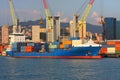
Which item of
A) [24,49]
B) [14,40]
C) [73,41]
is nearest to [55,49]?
[73,41]

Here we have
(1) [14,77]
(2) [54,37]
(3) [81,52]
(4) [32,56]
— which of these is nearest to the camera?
(1) [14,77]

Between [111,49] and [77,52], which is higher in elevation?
[111,49]

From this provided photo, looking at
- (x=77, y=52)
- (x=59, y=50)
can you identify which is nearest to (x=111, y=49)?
(x=59, y=50)

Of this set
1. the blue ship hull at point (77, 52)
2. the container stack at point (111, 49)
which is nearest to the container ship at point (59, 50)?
the blue ship hull at point (77, 52)

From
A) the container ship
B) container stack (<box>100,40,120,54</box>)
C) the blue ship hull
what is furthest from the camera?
container stack (<box>100,40,120,54</box>)

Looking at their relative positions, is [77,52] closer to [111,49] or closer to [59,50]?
[59,50]

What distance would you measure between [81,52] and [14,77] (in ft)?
192

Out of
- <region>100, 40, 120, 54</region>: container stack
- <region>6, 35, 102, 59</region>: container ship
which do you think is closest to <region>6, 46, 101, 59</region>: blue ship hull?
<region>6, 35, 102, 59</region>: container ship

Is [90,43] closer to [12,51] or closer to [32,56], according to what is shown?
[32,56]

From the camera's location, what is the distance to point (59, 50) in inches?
4560

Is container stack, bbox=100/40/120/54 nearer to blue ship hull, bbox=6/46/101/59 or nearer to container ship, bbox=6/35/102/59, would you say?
container ship, bbox=6/35/102/59

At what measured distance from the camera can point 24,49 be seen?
128 m

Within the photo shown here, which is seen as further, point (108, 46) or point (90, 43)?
point (108, 46)

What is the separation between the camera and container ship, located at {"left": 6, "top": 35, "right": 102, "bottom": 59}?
113 m
